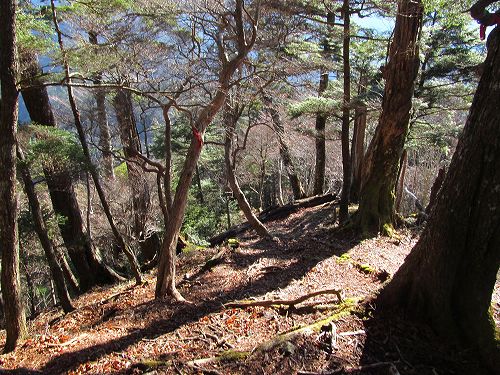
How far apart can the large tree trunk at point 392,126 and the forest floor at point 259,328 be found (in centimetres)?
70

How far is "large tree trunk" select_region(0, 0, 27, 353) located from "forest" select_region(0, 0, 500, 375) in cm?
2

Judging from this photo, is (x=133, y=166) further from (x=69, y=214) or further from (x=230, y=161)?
(x=230, y=161)

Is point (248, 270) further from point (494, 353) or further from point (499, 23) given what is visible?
point (499, 23)

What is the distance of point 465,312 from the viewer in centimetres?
338

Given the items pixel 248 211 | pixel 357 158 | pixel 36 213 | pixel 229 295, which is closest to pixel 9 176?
pixel 36 213

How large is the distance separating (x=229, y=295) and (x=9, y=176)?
3.49m

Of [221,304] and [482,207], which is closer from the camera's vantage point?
[482,207]

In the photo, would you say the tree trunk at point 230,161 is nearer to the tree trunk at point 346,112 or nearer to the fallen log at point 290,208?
the tree trunk at point 346,112

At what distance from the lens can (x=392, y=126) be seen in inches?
307

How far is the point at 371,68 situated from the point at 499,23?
932cm

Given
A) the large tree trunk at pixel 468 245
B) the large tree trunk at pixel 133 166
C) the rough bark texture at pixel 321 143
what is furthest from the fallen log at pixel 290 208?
the large tree trunk at pixel 468 245

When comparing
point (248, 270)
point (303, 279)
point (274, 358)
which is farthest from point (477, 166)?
point (248, 270)

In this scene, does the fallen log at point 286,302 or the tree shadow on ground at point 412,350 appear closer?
the tree shadow on ground at point 412,350

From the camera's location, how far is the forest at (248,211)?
3.25 metres
